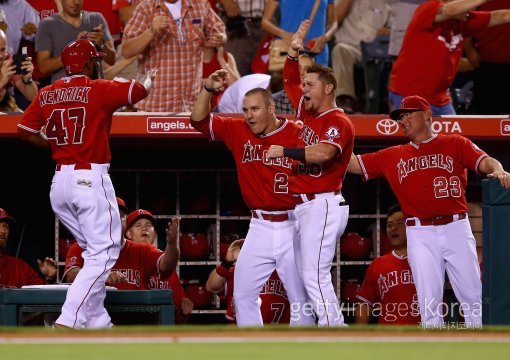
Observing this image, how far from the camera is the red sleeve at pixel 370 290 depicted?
338 inches

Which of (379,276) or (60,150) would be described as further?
(379,276)

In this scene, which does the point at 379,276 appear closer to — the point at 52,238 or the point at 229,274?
the point at 229,274

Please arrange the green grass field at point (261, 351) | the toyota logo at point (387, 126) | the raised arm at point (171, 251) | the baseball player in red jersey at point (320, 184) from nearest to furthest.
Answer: the green grass field at point (261, 351)
the baseball player in red jersey at point (320, 184)
the raised arm at point (171, 251)
the toyota logo at point (387, 126)

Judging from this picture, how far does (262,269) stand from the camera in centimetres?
747

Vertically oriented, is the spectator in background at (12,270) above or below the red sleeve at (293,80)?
below

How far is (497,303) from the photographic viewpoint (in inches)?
273

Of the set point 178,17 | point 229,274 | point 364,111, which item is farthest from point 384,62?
point 229,274

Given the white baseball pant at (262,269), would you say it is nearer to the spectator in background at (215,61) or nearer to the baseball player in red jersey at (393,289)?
the baseball player in red jersey at (393,289)

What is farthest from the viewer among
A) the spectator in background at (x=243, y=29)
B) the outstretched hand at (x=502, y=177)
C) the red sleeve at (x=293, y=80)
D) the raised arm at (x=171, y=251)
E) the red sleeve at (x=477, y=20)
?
the spectator in background at (x=243, y=29)

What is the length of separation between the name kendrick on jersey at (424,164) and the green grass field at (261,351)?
3053 millimetres

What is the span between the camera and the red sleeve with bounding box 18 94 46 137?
7.60 meters

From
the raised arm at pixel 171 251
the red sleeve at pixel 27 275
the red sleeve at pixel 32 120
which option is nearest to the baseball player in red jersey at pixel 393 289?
the raised arm at pixel 171 251

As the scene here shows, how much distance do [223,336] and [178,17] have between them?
480 cm

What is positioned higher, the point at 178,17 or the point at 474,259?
the point at 178,17
